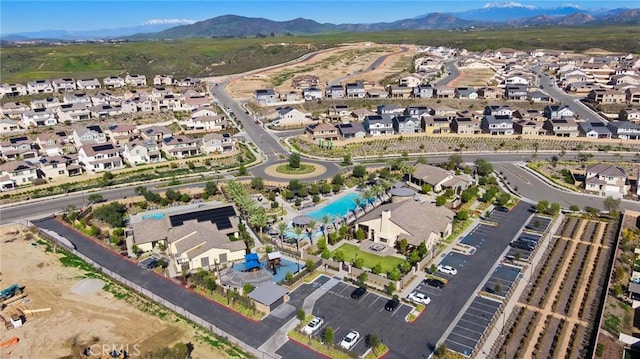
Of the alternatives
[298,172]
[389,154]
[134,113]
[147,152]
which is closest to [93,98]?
[134,113]

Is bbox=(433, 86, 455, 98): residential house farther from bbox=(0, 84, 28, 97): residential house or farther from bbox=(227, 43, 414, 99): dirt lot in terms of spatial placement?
bbox=(0, 84, 28, 97): residential house

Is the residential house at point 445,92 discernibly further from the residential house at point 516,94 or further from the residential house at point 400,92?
the residential house at point 516,94

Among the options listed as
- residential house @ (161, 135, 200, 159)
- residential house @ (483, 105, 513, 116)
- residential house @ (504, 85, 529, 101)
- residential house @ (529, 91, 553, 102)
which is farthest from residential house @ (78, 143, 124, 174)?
residential house @ (529, 91, 553, 102)

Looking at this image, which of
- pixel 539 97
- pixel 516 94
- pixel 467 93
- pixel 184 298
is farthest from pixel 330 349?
pixel 539 97

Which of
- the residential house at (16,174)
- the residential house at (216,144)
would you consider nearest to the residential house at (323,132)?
the residential house at (216,144)

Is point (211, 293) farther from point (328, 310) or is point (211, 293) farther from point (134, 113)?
point (134, 113)
